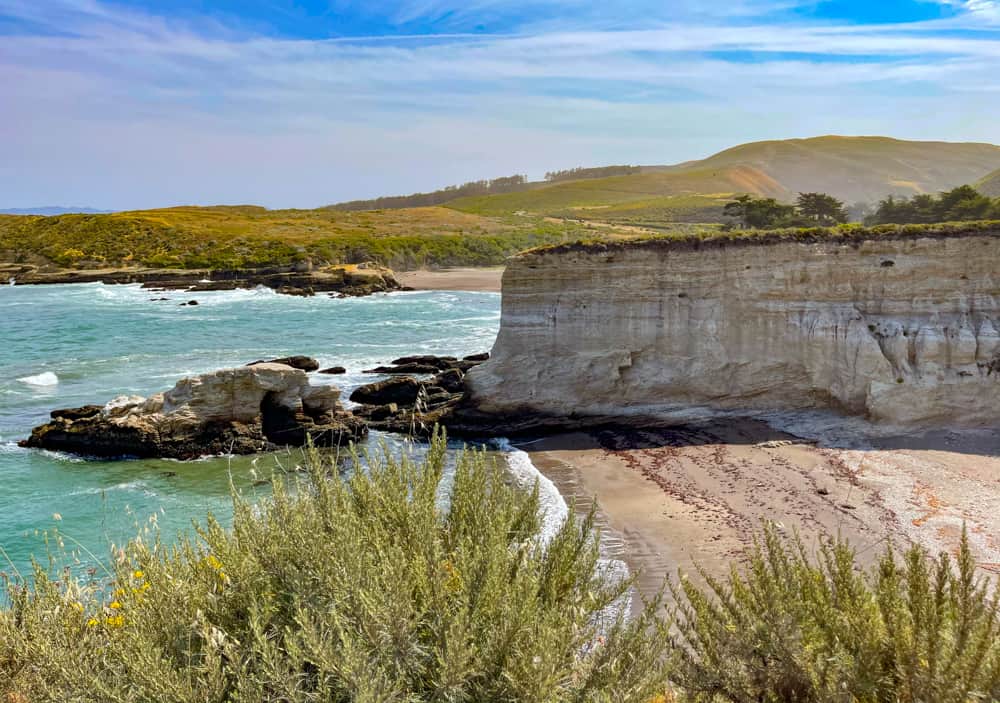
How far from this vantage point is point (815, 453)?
667 inches

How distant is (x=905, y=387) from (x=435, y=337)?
23.9 metres

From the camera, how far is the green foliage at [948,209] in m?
32.3

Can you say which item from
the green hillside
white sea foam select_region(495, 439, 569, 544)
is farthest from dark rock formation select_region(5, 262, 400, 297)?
the green hillside

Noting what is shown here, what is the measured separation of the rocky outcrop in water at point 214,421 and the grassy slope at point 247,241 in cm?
5140

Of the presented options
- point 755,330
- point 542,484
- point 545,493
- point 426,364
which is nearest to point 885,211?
point 755,330

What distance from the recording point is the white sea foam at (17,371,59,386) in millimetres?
27594

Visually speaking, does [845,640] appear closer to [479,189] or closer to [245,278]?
[245,278]

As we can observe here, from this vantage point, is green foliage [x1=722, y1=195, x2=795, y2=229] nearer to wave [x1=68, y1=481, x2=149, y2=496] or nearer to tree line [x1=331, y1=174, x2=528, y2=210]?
wave [x1=68, y1=481, x2=149, y2=496]

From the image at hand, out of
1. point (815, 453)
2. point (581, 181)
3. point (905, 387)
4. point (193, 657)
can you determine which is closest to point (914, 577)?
point (193, 657)

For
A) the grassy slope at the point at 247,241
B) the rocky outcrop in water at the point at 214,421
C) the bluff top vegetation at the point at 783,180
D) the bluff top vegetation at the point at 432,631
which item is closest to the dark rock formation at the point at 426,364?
the rocky outcrop in water at the point at 214,421

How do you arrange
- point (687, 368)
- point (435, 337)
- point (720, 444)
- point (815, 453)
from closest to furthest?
1. point (815, 453)
2. point (720, 444)
3. point (687, 368)
4. point (435, 337)

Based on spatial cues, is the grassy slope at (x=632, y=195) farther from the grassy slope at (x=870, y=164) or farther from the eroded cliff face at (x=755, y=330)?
the eroded cliff face at (x=755, y=330)

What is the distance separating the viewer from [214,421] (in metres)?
19.7

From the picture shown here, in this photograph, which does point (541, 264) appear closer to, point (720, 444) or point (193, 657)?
point (720, 444)
